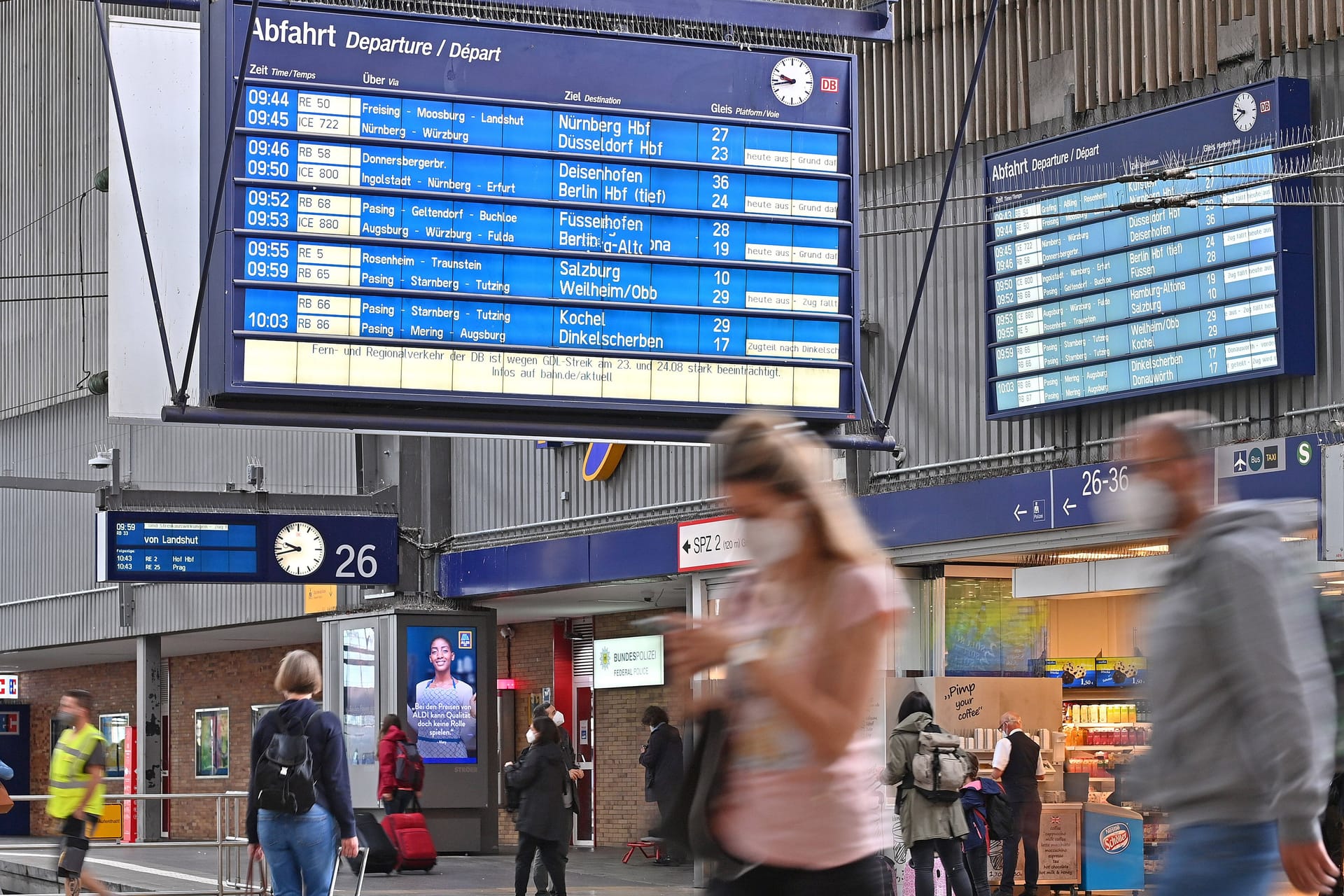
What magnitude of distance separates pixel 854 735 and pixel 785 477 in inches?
22.2

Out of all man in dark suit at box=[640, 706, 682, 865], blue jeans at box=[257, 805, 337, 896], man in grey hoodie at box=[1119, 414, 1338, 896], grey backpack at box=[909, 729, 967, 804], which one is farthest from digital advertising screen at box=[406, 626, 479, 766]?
man in grey hoodie at box=[1119, 414, 1338, 896]

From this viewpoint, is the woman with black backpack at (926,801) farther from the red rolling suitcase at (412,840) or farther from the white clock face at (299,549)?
the white clock face at (299,549)

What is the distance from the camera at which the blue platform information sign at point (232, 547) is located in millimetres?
19953

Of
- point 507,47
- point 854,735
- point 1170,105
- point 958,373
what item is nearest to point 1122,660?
point 958,373

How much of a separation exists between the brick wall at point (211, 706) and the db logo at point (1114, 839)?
1953 cm

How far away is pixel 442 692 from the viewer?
24047 mm

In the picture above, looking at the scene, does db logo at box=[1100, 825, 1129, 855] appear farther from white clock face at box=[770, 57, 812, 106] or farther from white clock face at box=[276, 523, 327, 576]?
white clock face at box=[276, 523, 327, 576]

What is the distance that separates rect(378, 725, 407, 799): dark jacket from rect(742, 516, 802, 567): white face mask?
57.3 feet

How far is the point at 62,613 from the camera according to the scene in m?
34.9

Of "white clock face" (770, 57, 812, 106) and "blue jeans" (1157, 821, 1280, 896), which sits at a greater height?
"white clock face" (770, 57, 812, 106)

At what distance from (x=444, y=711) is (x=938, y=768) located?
11.7 meters

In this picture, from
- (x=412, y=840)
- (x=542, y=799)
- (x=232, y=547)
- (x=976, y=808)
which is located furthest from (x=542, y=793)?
(x=232, y=547)

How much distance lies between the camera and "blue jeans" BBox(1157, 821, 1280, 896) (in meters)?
4.32

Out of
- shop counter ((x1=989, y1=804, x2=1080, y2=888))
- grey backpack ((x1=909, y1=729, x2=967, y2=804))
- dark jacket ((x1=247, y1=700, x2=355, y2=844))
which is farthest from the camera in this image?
shop counter ((x1=989, y1=804, x2=1080, y2=888))
